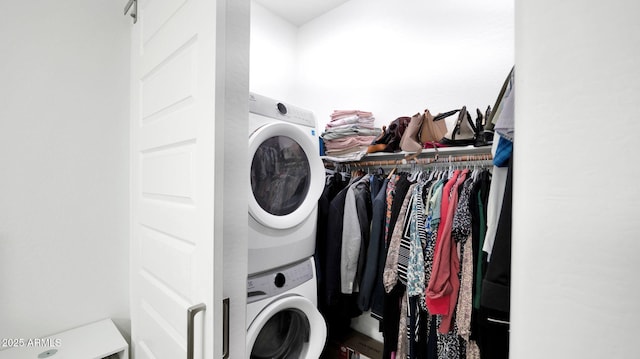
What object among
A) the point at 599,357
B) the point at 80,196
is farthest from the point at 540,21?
the point at 80,196

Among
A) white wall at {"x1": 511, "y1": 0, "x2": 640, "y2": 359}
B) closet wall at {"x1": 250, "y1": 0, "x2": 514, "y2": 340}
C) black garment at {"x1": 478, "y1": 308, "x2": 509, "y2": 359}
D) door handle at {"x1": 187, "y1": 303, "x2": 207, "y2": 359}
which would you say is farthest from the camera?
closet wall at {"x1": 250, "y1": 0, "x2": 514, "y2": 340}

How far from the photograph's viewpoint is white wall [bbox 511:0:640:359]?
187 mm

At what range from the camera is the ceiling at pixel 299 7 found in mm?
2225

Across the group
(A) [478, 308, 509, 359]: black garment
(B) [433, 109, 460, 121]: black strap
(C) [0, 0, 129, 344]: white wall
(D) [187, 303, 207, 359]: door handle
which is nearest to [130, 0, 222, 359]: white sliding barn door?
(D) [187, 303, 207, 359]: door handle

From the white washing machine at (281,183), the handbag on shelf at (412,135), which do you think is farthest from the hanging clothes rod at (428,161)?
the white washing machine at (281,183)

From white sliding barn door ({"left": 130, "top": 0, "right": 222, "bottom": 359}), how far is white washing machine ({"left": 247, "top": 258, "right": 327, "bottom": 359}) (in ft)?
1.25

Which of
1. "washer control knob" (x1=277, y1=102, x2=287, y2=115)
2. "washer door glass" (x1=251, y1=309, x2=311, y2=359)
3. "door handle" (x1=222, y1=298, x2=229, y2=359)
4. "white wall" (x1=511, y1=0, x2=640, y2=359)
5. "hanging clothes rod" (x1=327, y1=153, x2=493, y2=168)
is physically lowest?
"washer door glass" (x1=251, y1=309, x2=311, y2=359)

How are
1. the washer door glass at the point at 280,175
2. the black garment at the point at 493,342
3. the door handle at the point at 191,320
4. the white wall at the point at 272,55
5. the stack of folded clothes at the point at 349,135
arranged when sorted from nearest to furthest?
the door handle at the point at 191,320 → the black garment at the point at 493,342 → the washer door glass at the point at 280,175 → the stack of folded clothes at the point at 349,135 → the white wall at the point at 272,55

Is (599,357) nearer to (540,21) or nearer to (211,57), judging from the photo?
(540,21)

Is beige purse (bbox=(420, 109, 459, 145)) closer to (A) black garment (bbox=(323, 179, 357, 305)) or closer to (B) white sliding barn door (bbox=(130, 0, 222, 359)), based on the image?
(A) black garment (bbox=(323, 179, 357, 305))

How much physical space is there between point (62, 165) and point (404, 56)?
6.84ft

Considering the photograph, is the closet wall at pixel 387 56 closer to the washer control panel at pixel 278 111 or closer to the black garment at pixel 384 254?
the black garment at pixel 384 254

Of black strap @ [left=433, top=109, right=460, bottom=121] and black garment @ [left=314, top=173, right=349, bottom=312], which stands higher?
black strap @ [left=433, top=109, right=460, bottom=121]

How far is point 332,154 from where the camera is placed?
1939 millimetres
